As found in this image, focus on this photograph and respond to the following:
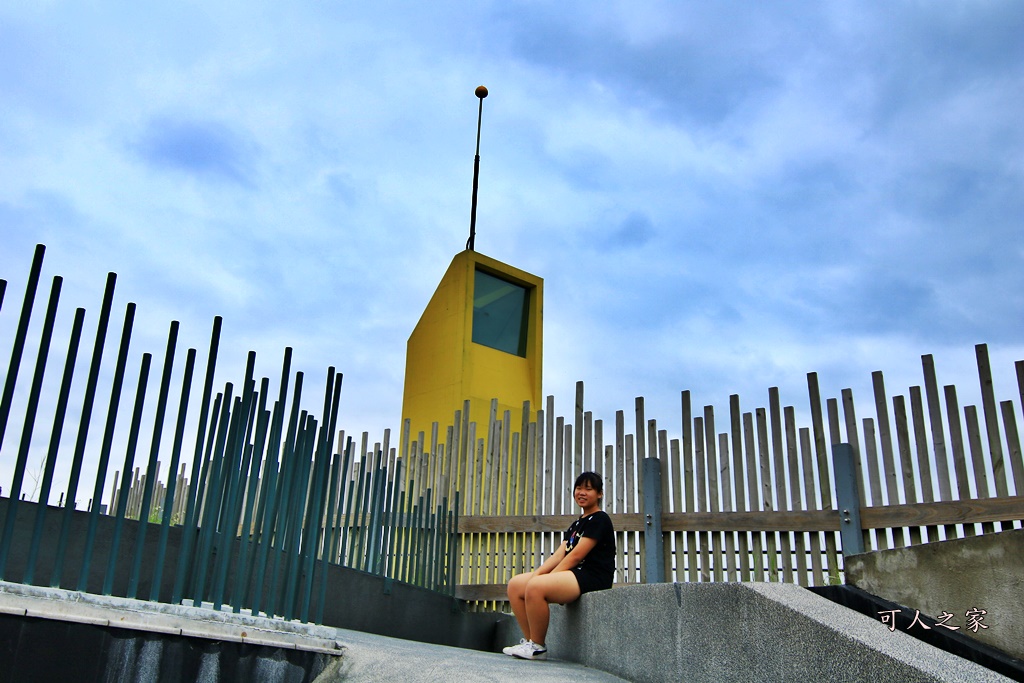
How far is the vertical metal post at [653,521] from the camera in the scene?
715 cm

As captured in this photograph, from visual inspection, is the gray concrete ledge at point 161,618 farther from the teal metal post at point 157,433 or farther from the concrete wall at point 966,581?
the concrete wall at point 966,581

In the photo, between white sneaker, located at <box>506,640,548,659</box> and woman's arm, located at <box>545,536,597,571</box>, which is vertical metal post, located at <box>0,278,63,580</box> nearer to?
white sneaker, located at <box>506,640,548,659</box>

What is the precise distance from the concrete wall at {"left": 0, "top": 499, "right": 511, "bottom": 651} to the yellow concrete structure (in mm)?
3200

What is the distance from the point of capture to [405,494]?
768 centimetres

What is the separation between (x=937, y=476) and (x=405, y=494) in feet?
14.4

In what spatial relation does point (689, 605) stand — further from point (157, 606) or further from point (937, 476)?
point (937, 476)

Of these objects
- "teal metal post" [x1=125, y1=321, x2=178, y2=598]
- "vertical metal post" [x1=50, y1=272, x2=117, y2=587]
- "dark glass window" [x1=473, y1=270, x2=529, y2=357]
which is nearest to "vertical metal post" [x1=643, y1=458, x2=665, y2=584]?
"teal metal post" [x1=125, y1=321, x2=178, y2=598]

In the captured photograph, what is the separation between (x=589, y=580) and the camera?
487 cm

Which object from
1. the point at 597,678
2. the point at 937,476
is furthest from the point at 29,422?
the point at 937,476

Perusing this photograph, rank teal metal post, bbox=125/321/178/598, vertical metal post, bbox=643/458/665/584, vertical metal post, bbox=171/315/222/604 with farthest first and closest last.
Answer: vertical metal post, bbox=643/458/665/584
vertical metal post, bbox=171/315/222/604
teal metal post, bbox=125/321/178/598

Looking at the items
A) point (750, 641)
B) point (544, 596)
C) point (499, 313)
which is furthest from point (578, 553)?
point (499, 313)

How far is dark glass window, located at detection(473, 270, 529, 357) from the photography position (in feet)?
38.7

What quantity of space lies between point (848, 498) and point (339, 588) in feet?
12.8

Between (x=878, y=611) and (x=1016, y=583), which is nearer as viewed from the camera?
(x=1016, y=583)
